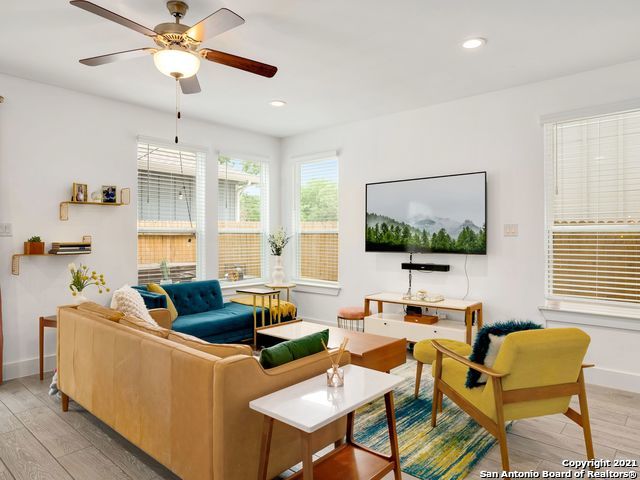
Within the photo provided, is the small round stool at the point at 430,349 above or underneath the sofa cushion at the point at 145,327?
underneath

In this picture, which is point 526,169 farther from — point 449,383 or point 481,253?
point 449,383

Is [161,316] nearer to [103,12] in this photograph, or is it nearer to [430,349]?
[430,349]

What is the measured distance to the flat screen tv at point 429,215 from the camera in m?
4.34

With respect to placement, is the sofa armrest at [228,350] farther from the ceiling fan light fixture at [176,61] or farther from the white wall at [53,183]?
the white wall at [53,183]

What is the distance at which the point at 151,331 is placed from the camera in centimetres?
236

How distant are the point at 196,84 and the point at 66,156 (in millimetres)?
1935

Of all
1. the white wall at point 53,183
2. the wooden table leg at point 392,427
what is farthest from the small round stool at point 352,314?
the wooden table leg at point 392,427

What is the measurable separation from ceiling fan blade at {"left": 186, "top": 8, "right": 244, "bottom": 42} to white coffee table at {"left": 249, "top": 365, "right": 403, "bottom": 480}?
189 cm

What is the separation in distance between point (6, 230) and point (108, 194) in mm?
925

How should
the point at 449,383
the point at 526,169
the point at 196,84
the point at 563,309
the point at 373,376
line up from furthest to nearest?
1. the point at 526,169
2. the point at 563,309
3. the point at 196,84
4. the point at 449,383
5. the point at 373,376

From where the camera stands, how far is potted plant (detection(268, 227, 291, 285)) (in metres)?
5.89

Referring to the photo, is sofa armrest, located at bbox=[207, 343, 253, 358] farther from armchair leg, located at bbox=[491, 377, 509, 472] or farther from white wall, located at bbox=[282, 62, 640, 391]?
white wall, located at bbox=[282, 62, 640, 391]

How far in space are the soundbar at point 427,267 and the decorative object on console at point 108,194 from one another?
127 inches

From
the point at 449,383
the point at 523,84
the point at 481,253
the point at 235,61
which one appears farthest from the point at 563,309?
the point at 235,61
